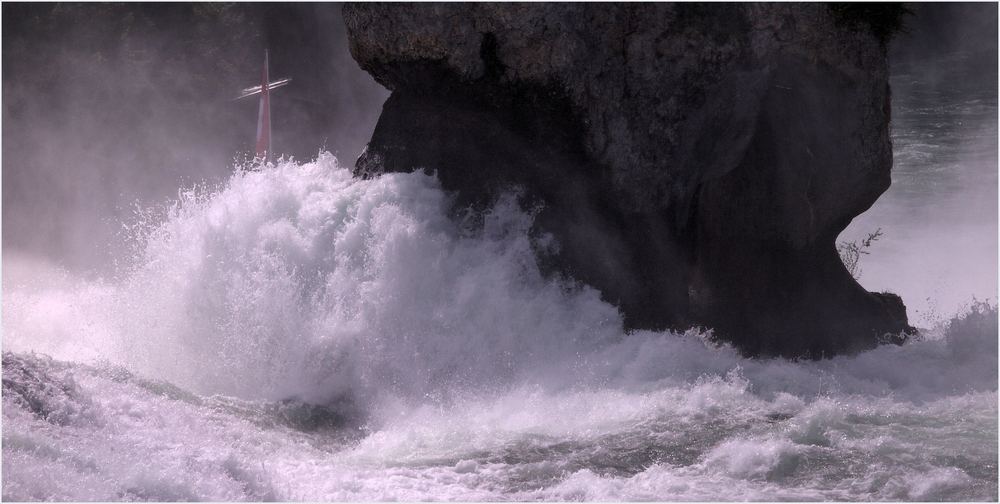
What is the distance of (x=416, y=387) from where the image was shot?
8.22 meters

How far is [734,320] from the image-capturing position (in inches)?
389

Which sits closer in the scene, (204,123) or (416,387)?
(416,387)

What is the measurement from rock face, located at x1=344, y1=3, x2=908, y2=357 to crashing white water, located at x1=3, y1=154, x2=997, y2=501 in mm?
439

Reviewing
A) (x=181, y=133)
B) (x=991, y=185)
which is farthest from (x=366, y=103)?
(x=991, y=185)

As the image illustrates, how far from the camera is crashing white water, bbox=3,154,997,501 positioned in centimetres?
586

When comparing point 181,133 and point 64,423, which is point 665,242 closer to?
point 64,423

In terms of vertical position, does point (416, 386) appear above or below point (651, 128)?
below

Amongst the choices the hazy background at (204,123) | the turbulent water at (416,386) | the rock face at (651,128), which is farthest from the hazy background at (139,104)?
the rock face at (651,128)

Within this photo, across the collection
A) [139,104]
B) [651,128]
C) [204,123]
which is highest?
[139,104]

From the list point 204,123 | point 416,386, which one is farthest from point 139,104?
point 416,386

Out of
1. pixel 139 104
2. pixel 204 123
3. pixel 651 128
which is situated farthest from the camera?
pixel 204 123

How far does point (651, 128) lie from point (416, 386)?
9.99ft

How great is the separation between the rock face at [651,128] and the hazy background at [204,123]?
640 centimetres

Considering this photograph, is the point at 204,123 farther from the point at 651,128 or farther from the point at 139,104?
the point at 651,128
